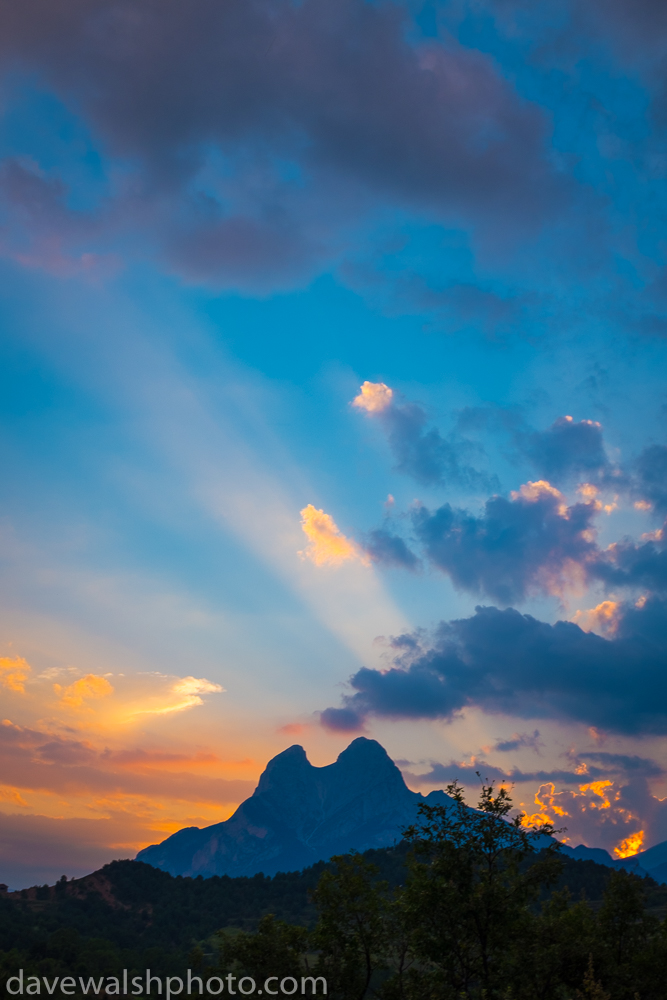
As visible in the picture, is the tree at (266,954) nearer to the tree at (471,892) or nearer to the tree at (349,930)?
the tree at (349,930)

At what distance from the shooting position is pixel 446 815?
125 feet

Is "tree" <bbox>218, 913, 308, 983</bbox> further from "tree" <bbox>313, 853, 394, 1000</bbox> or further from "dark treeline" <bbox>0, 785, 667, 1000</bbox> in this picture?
"tree" <bbox>313, 853, 394, 1000</bbox>

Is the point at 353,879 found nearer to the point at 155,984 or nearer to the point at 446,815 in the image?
the point at 446,815

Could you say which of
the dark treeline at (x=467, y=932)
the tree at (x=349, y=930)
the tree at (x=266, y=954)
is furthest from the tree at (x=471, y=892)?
the tree at (x=266, y=954)

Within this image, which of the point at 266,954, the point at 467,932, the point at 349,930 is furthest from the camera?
the point at 349,930

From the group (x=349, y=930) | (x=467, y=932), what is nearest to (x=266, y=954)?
(x=349, y=930)

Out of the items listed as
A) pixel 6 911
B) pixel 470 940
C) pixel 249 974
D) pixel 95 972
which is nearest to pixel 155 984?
pixel 95 972

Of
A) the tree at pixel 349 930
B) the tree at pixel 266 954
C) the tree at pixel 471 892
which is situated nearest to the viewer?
the tree at pixel 471 892

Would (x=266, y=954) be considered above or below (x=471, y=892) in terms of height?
below

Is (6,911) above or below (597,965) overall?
below

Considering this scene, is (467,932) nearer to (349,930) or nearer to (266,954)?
(349,930)

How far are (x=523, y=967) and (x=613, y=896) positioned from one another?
13.8 meters

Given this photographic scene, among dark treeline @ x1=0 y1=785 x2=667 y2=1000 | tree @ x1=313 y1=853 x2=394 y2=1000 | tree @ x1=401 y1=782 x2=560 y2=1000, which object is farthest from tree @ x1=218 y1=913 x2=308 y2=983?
tree @ x1=401 y1=782 x2=560 y2=1000

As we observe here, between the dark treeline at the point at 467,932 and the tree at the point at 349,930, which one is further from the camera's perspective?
the tree at the point at 349,930
